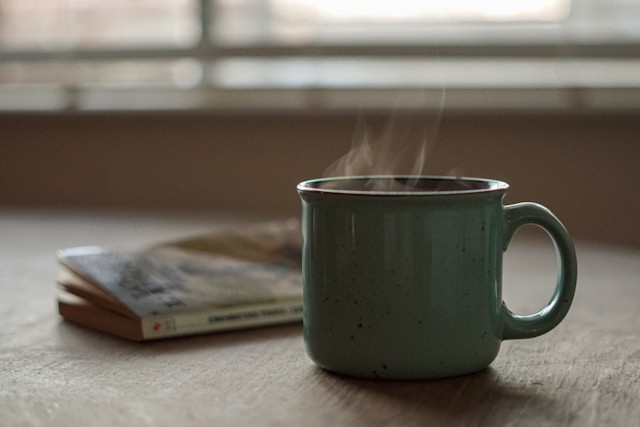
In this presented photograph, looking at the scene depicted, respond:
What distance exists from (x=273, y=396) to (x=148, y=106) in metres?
2.06

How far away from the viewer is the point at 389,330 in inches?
23.2

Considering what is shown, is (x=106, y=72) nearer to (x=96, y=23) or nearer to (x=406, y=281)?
(x=96, y=23)

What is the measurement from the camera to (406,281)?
23.1 inches

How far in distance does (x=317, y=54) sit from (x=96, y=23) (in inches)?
27.5

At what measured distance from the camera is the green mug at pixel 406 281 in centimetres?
59

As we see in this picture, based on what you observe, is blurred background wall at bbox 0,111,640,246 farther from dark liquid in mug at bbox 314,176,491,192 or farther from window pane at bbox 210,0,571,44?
dark liquid in mug at bbox 314,176,491,192

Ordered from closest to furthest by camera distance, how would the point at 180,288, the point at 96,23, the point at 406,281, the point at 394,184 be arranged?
the point at 406,281 < the point at 394,184 < the point at 180,288 < the point at 96,23

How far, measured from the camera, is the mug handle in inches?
24.7

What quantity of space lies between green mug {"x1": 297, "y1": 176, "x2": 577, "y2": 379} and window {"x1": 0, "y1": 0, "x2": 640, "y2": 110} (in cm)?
154

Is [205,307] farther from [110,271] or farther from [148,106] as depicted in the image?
[148,106]

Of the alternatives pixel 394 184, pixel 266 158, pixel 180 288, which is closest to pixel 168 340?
pixel 180 288

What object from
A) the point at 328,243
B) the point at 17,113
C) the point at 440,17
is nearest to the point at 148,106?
the point at 17,113

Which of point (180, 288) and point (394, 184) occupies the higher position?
point (394, 184)

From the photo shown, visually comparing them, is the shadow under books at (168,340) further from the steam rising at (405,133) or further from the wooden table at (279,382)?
the steam rising at (405,133)
